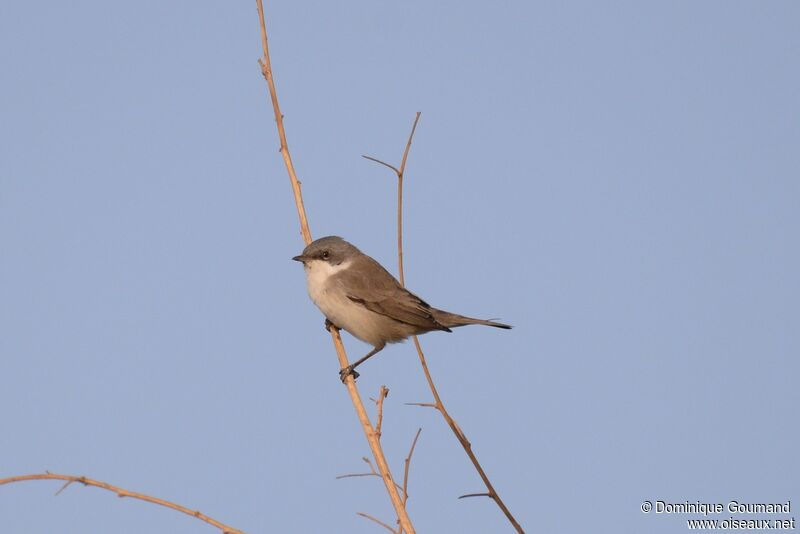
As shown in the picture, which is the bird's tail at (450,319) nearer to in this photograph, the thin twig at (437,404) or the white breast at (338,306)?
the white breast at (338,306)

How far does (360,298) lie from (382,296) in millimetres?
259

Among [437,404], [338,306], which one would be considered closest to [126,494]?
[437,404]

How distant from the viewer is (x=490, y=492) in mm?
3354

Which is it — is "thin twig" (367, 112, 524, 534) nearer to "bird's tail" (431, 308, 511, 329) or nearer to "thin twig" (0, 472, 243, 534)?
"thin twig" (0, 472, 243, 534)

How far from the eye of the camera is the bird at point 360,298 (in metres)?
6.87

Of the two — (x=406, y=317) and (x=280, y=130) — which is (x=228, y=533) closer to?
(x=280, y=130)

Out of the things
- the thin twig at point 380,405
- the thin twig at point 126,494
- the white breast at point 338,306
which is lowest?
the thin twig at point 126,494

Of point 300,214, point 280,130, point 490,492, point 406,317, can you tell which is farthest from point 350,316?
point 490,492

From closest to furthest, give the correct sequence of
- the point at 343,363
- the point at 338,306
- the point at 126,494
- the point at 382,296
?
the point at 126,494, the point at 343,363, the point at 338,306, the point at 382,296

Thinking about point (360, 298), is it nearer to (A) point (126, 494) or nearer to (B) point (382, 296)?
(B) point (382, 296)

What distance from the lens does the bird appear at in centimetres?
687

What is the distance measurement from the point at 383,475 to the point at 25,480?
141 centimetres

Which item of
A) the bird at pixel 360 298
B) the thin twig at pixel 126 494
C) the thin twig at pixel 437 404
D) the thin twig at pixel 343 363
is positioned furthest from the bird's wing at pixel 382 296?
the thin twig at pixel 126 494

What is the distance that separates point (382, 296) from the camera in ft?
23.5
